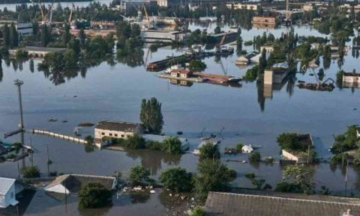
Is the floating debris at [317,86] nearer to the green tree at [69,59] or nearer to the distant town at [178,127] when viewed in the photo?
the distant town at [178,127]

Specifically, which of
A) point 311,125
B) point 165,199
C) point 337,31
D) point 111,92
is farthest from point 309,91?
point 337,31

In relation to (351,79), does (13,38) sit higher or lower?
higher

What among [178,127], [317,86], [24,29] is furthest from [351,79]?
[24,29]

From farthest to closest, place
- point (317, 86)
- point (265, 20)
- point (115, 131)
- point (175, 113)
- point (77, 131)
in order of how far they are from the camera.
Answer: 1. point (265, 20)
2. point (317, 86)
3. point (175, 113)
4. point (77, 131)
5. point (115, 131)

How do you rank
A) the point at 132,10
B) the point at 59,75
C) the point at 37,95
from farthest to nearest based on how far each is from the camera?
the point at 132,10
the point at 59,75
the point at 37,95

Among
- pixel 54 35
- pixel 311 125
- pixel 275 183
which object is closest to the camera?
pixel 275 183

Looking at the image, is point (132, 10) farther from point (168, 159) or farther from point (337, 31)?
point (168, 159)

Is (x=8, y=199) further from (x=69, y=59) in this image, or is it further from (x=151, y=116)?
(x=69, y=59)
